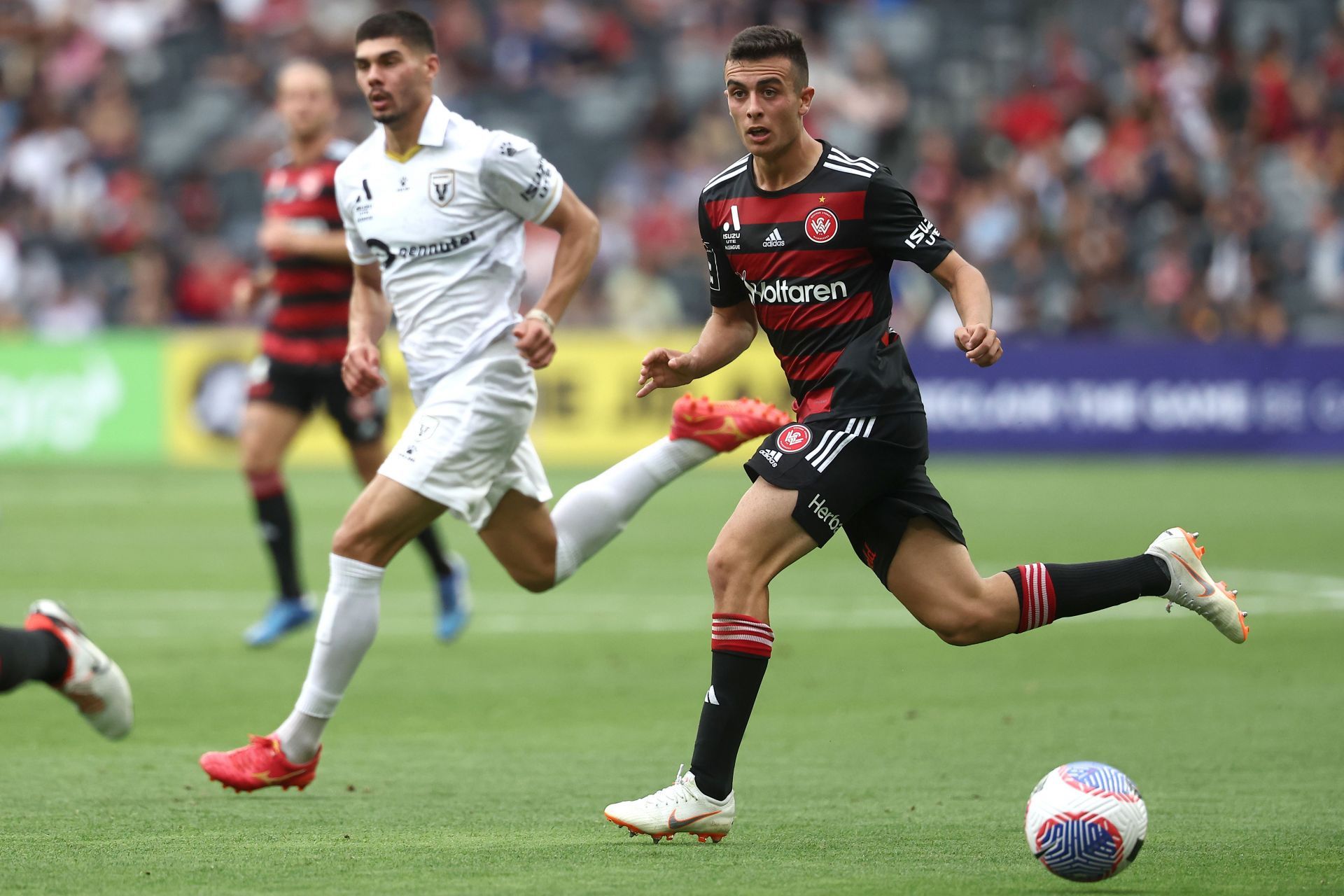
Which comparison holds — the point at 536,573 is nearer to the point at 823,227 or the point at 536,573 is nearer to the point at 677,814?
the point at 677,814

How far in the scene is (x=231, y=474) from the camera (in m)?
20.6

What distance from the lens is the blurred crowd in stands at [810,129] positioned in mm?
22141

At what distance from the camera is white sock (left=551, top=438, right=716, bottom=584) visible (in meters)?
7.65

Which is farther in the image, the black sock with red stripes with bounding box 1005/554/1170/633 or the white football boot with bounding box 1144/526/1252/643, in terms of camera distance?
the white football boot with bounding box 1144/526/1252/643

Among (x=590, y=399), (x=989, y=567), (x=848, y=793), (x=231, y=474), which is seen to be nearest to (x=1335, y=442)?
(x=590, y=399)

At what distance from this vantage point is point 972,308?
561 cm

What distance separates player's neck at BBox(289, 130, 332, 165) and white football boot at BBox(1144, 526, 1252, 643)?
5.61 meters

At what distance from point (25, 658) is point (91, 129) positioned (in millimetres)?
21519

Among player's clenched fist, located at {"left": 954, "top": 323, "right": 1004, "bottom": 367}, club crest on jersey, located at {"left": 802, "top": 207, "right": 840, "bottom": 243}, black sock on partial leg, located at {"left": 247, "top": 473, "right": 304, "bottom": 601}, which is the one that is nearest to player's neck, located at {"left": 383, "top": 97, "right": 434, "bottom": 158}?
club crest on jersey, located at {"left": 802, "top": 207, "right": 840, "bottom": 243}

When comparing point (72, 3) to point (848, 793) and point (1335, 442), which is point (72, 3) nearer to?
point (1335, 442)

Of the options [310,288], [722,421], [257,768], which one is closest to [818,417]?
[722,421]

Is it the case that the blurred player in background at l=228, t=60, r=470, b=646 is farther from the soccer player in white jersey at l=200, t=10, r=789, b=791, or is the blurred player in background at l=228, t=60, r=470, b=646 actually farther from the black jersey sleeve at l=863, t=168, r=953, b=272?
the black jersey sleeve at l=863, t=168, r=953, b=272

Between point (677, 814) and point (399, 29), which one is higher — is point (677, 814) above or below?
below

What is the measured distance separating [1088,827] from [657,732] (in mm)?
3049
